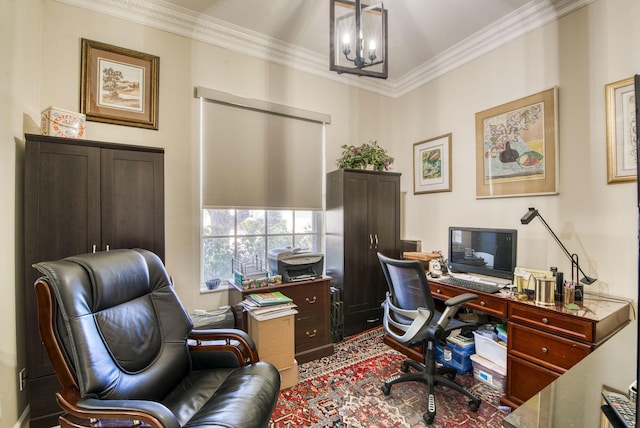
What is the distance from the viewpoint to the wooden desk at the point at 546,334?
1646 mm

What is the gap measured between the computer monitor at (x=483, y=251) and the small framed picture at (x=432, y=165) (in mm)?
767

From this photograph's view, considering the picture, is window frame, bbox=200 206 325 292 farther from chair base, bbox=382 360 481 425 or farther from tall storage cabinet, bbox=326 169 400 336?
chair base, bbox=382 360 481 425

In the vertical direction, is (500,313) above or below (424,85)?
below

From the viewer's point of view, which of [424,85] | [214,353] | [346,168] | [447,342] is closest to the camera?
[214,353]

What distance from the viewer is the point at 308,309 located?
8.63ft

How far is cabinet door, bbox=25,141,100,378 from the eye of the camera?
1.71m

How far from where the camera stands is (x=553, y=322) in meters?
1.76

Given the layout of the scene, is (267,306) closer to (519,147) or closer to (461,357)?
(461,357)

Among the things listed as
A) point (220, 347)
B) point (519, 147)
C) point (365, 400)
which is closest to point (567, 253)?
point (519, 147)

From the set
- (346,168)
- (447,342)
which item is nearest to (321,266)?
(346,168)

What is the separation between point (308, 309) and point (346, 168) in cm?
153

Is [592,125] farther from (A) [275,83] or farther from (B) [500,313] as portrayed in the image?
(A) [275,83]

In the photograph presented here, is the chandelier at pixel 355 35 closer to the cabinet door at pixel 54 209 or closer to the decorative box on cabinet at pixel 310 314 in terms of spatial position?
the cabinet door at pixel 54 209

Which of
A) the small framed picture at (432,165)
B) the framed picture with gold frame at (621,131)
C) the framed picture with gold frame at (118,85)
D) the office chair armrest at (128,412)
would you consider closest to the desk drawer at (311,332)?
the office chair armrest at (128,412)
